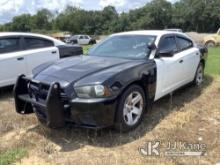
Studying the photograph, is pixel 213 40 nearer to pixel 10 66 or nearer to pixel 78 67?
pixel 10 66

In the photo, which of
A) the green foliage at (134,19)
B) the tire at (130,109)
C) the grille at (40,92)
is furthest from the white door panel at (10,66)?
the green foliage at (134,19)

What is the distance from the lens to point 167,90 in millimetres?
6355

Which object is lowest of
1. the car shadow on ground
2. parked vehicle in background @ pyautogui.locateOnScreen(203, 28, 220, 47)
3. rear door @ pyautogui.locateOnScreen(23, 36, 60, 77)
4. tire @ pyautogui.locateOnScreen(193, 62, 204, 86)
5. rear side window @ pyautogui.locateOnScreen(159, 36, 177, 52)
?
parked vehicle in background @ pyautogui.locateOnScreen(203, 28, 220, 47)

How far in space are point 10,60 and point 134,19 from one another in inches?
3419

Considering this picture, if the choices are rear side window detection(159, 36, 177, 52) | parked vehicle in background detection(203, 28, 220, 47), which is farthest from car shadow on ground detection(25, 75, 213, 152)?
parked vehicle in background detection(203, 28, 220, 47)

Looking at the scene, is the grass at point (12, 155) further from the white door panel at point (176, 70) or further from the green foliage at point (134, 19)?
the green foliage at point (134, 19)

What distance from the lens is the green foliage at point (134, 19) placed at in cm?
7856

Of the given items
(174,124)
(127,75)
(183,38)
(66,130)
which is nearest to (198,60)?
(183,38)

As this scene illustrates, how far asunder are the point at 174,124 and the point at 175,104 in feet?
3.90

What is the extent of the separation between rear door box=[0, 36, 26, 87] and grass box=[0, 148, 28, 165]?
3.06 metres

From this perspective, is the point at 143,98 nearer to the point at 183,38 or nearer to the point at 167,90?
the point at 167,90

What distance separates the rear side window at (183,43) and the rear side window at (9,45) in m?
3.53

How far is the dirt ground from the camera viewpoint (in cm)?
445

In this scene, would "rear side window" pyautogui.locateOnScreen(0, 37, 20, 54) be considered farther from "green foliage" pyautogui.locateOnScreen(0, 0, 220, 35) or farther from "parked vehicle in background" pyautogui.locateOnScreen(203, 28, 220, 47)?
"green foliage" pyautogui.locateOnScreen(0, 0, 220, 35)
